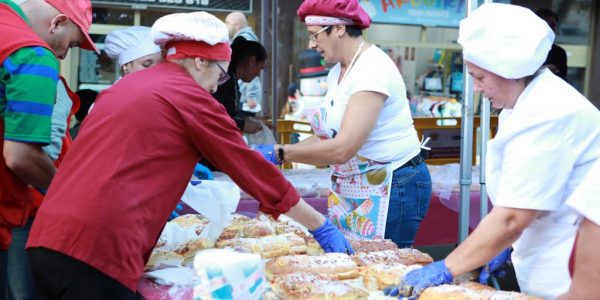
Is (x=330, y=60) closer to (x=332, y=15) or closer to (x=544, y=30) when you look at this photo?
(x=332, y=15)

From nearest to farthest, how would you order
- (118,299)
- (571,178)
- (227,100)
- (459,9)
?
(571,178) → (118,299) → (227,100) → (459,9)

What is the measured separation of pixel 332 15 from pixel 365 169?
0.71 meters

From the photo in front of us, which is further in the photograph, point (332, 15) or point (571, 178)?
point (332, 15)

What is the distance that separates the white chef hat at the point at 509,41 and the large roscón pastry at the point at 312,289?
81 cm

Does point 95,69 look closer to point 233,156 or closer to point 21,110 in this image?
point 21,110

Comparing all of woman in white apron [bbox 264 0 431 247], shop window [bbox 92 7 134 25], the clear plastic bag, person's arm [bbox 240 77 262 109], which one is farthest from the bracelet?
shop window [bbox 92 7 134 25]

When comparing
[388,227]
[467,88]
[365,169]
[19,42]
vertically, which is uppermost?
[19,42]

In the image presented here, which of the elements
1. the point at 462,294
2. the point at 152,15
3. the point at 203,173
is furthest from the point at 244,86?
the point at 462,294

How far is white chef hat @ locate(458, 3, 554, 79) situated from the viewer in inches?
77.2

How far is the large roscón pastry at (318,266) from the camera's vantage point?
248cm

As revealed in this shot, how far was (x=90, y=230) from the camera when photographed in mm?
2072

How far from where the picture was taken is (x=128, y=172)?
208 cm

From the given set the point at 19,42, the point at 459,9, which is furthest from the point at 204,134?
the point at 459,9

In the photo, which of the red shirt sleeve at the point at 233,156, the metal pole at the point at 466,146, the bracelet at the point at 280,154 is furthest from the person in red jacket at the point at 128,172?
the metal pole at the point at 466,146
